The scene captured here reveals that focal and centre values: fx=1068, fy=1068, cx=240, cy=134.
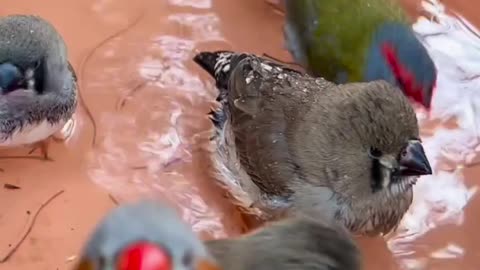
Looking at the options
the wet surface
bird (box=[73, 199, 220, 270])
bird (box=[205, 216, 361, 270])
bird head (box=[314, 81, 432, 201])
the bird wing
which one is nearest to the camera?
bird (box=[73, 199, 220, 270])

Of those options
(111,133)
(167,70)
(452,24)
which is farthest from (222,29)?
(452,24)

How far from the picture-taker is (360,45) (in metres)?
2.04

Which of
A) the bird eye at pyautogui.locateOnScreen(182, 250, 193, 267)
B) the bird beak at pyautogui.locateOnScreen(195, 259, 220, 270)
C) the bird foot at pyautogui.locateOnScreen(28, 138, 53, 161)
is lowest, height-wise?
the bird foot at pyautogui.locateOnScreen(28, 138, 53, 161)

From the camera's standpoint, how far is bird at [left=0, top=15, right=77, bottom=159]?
1.88 metres

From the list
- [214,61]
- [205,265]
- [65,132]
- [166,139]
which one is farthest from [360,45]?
[205,265]

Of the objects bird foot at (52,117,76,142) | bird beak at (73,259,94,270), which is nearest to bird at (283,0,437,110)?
bird foot at (52,117,76,142)

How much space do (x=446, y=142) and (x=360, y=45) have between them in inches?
11.8

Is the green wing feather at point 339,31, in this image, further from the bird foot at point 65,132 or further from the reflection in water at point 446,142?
the bird foot at point 65,132

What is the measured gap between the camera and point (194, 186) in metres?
2.03

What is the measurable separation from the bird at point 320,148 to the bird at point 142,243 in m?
0.69

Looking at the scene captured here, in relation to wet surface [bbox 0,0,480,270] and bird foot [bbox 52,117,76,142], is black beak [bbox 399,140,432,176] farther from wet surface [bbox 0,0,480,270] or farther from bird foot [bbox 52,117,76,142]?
bird foot [bbox 52,117,76,142]

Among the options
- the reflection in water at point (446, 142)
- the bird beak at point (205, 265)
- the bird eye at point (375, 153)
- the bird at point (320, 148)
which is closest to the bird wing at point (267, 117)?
the bird at point (320, 148)

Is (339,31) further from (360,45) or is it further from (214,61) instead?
(214,61)

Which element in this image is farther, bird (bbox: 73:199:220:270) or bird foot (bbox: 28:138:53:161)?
bird foot (bbox: 28:138:53:161)
